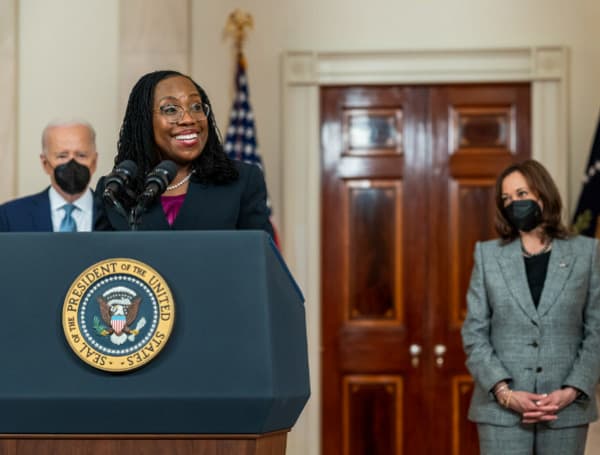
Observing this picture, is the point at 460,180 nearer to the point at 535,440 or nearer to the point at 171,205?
the point at 535,440

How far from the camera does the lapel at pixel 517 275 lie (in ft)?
15.3

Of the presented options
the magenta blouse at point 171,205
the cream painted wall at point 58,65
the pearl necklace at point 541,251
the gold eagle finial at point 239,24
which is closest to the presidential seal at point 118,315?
the magenta blouse at point 171,205

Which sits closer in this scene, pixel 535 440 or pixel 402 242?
pixel 535 440

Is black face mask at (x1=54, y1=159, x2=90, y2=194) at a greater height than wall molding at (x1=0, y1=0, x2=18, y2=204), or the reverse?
wall molding at (x1=0, y1=0, x2=18, y2=204)

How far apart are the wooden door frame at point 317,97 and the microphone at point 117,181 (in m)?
5.09

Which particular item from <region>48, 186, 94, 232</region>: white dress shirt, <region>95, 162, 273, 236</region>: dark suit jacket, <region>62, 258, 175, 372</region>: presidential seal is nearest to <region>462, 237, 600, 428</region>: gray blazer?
<region>48, 186, 94, 232</region>: white dress shirt

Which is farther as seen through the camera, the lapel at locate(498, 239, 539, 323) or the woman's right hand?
the lapel at locate(498, 239, 539, 323)

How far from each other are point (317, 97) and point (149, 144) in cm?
488

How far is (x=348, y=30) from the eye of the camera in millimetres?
7809

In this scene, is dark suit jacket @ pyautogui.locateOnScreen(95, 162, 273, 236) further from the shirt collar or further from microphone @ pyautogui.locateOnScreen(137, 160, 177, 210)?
the shirt collar

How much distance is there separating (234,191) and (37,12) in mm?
4375

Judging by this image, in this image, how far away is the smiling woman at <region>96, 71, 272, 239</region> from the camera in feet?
9.42

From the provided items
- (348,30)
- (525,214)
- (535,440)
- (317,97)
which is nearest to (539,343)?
(535,440)

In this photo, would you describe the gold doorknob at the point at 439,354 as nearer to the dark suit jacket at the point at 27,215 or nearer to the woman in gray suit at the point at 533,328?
the woman in gray suit at the point at 533,328
